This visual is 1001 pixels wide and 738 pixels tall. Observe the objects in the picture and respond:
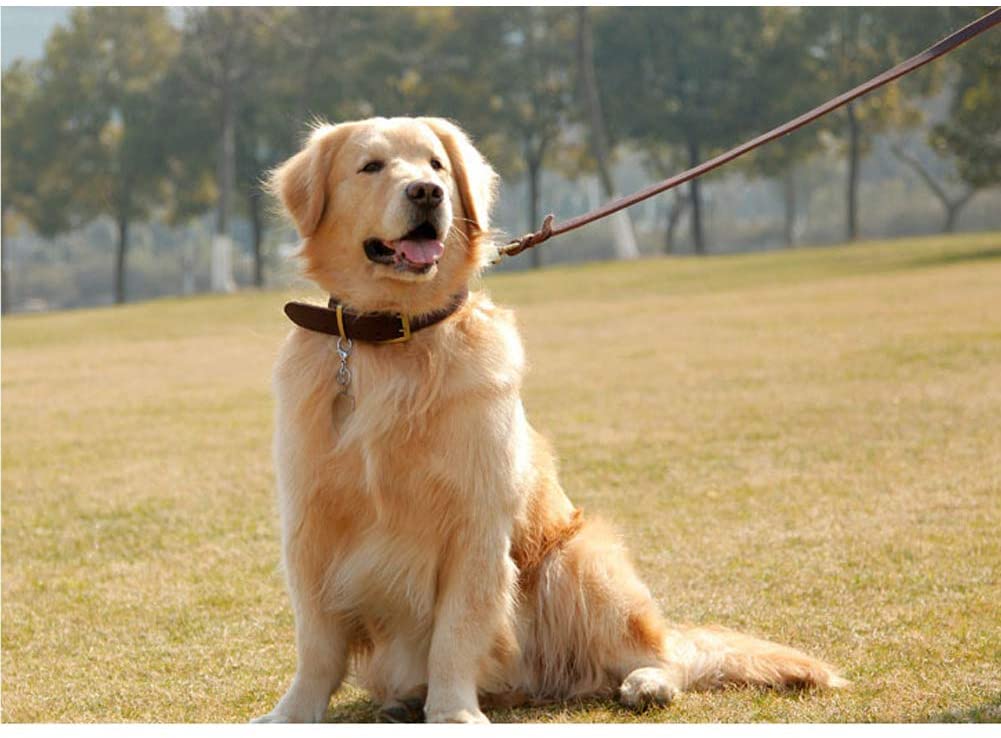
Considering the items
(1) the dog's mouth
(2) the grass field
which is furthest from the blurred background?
(1) the dog's mouth

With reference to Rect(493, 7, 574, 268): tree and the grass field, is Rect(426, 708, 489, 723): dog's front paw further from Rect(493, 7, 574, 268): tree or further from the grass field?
Rect(493, 7, 574, 268): tree

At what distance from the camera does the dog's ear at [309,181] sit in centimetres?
412

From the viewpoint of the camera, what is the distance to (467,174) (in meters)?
4.23

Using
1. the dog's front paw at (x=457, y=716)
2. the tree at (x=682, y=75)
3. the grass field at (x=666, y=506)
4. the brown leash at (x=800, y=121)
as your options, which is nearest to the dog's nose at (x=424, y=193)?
the brown leash at (x=800, y=121)

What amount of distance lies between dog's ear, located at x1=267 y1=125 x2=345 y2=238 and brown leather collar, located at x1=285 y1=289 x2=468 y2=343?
27cm

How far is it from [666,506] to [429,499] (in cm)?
424

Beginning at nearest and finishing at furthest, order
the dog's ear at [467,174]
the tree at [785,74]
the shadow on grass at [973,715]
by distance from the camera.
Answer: the shadow on grass at [973,715] < the dog's ear at [467,174] < the tree at [785,74]

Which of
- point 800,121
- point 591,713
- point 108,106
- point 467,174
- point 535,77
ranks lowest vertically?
point 591,713

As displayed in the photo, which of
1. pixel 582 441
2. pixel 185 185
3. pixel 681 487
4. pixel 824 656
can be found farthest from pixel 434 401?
pixel 185 185

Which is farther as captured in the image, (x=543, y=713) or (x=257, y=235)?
(x=257, y=235)

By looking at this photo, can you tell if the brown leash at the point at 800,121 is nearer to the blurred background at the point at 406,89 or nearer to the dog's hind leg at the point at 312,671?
the dog's hind leg at the point at 312,671

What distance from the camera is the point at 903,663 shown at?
4531mm

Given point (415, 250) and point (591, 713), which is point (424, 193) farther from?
point (591, 713)

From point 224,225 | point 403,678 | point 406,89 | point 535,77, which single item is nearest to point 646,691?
point 403,678
